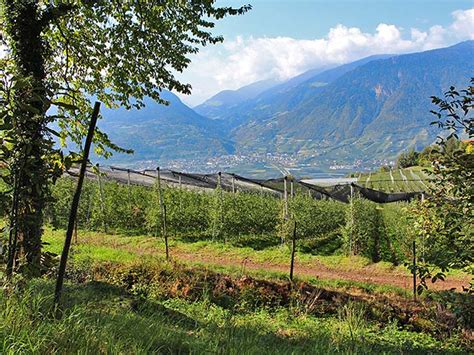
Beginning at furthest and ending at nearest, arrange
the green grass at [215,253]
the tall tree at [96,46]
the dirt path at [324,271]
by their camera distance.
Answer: the dirt path at [324,271], the green grass at [215,253], the tall tree at [96,46]

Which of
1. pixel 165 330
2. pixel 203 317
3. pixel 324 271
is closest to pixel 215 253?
pixel 324 271

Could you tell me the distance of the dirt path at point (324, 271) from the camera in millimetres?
12515

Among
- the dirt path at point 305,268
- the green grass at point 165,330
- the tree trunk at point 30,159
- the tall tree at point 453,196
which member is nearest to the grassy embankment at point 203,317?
the green grass at point 165,330

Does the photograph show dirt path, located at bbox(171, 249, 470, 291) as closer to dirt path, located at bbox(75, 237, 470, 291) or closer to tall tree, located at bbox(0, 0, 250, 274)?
dirt path, located at bbox(75, 237, 470, 291)

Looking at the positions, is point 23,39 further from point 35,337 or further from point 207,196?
point 207,196

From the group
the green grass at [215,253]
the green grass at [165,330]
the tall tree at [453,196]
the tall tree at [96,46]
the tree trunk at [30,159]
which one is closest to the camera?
the green grass at [165,330]

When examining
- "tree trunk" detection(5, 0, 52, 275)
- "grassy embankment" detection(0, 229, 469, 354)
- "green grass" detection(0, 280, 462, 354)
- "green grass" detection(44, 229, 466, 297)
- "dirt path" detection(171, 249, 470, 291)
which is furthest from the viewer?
"dirt path" detection(171, 249, 470, 291)

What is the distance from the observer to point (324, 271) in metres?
13.6

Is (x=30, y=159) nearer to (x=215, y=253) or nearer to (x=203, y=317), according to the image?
(x=203, y=317)

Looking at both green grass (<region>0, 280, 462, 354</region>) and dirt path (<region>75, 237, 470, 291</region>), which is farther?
dirt path (<region>75, 237, 470, 291</region>)

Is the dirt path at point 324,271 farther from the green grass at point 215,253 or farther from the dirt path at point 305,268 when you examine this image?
the green grass at point 215,253

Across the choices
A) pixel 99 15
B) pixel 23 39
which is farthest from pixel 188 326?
pixel 99 15

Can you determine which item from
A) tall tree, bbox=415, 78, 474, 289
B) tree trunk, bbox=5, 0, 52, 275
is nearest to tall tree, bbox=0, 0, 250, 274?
tree trunk, bbox=5, 0, 52, 275

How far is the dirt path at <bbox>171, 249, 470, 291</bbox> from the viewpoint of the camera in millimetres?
12515
